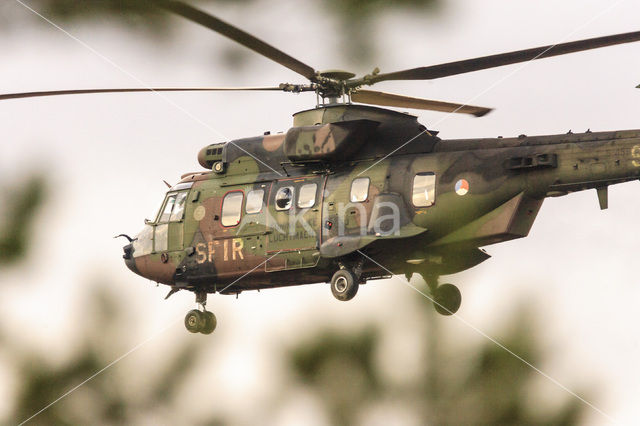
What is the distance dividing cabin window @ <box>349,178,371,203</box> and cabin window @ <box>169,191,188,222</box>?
4554mm

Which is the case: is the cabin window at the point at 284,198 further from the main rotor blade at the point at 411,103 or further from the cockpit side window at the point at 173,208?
the cockpit side window at the point at 173,208

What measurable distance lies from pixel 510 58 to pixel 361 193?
4293mm

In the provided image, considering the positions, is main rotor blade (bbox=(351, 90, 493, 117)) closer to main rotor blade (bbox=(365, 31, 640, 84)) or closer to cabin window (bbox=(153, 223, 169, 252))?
main rotor blade (bbox=(365, 31, 640, 84))

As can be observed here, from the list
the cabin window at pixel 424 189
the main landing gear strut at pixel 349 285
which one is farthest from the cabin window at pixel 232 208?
the cabin window at pixel 424 189

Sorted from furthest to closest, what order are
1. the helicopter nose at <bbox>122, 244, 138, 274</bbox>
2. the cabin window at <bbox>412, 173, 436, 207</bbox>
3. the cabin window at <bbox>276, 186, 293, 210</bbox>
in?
the helicopter nose at <bbox>122, 244, 138, 274</bbox>
the cabin window at <bbox>276, 186, 293, 210</bbox>
the cabin window at <bbox>412, 173, 436, 207</bbox>

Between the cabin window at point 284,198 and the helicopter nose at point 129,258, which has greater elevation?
the cabin window at point 284,198

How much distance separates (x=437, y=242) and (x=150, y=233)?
7.24m

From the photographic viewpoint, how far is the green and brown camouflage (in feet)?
49.4

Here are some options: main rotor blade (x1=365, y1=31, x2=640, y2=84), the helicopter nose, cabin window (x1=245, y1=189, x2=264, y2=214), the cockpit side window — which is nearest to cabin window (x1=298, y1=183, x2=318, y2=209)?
cabin window (x1=245, y1=189, x2=264, y2=214)

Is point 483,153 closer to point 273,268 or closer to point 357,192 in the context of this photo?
point 357,192

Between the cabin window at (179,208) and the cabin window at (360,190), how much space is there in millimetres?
4554

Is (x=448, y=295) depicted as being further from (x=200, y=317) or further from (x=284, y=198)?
(x=200, y=317)

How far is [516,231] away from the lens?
50.6ft

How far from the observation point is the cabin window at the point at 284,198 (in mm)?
17266
